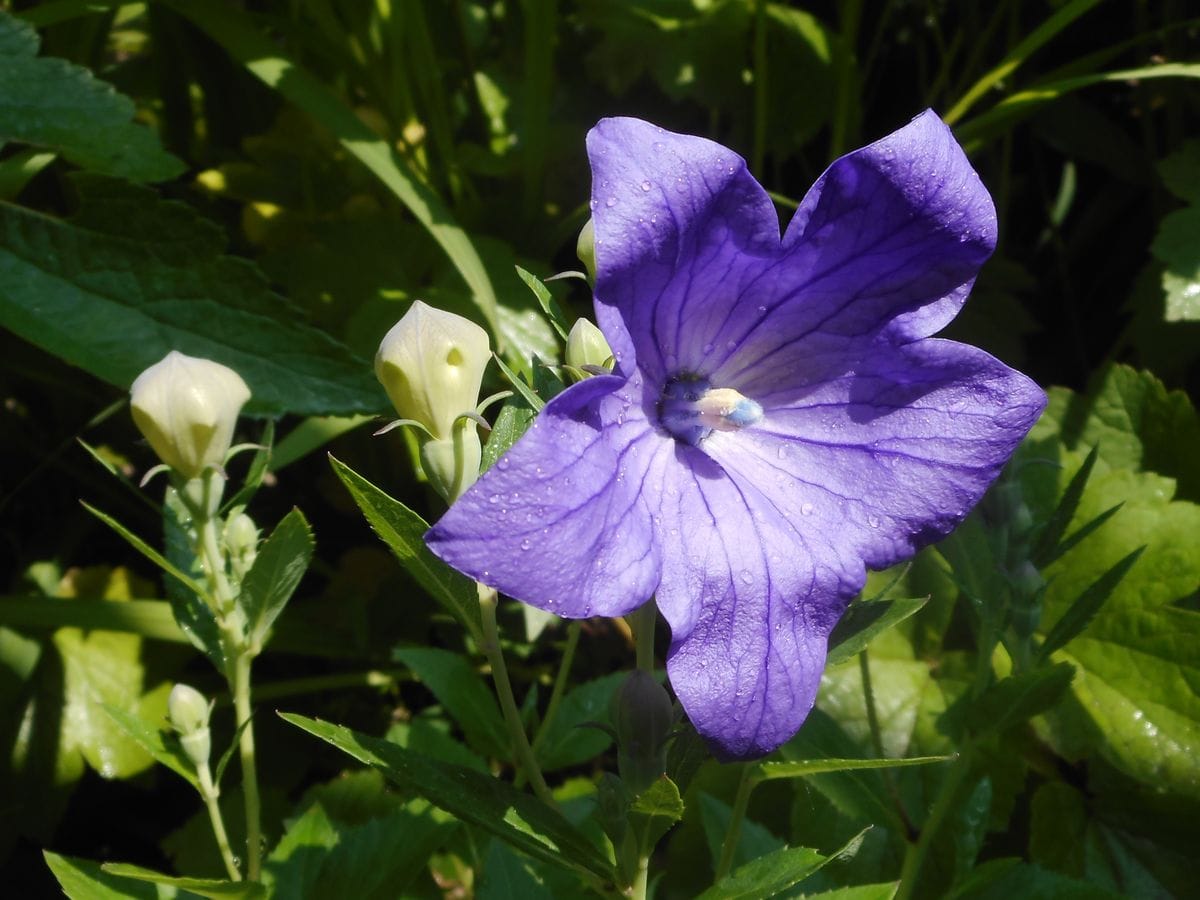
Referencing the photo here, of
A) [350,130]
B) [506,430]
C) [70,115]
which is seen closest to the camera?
[506,430]

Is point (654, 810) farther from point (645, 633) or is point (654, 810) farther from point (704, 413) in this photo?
point (704, 413)

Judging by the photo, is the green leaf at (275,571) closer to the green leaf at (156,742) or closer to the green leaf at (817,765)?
the green leaf at (156,742)

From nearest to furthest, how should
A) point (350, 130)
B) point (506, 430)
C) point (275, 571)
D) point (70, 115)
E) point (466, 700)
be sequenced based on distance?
point (506, 430)
point (275, 571)
point (466, 700)
point (70, 115)
point (350, 130)

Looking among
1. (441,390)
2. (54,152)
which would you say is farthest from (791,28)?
(441,390)

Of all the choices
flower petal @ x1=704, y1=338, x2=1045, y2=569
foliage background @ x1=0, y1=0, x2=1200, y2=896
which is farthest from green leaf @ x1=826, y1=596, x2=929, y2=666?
foliage background @ x1=0, y1=0, x2=1200, y2=896

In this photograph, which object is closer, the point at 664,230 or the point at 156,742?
the point at 664,230

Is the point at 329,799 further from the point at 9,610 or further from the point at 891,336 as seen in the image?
the point at 891,336

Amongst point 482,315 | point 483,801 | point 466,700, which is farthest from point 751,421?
point 482,315

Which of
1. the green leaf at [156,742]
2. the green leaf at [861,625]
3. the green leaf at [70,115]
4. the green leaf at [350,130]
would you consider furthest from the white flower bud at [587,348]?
the green leaf at [70,115]

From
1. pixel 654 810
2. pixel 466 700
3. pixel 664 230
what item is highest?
pixel 664 230
